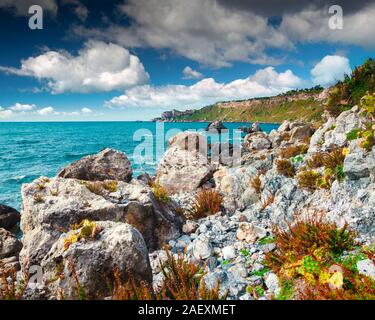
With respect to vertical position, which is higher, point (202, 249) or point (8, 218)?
point (202, 249)

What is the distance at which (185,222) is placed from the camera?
32.7 feet

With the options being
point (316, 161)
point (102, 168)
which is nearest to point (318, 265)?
point (316, 161)

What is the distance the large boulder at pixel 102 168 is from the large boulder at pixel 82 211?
4546mm

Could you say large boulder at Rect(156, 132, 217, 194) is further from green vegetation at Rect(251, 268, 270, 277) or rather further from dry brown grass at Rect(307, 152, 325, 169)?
green vegetation at Rect(251, 268, 270, 277)

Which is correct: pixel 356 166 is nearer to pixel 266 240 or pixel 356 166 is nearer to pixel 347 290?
pixel 266 240

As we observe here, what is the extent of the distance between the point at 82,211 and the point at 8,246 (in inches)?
213

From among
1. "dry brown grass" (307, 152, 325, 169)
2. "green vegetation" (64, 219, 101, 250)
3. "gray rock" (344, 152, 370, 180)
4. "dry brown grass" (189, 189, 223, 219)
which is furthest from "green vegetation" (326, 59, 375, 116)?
"green vegetation" (64, 219, 101, 250)

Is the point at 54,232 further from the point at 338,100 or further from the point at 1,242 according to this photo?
the point at 338,100

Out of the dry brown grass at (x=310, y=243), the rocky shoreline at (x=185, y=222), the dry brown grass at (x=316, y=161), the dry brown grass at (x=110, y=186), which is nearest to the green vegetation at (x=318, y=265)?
the dry brown grass at (x=310, y=243)

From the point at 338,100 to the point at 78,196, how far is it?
20776mm

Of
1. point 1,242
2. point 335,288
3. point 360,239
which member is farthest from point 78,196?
point 360,239

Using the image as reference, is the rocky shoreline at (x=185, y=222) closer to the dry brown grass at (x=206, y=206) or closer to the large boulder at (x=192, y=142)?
the dry brown grass at (x=206, y=206)
